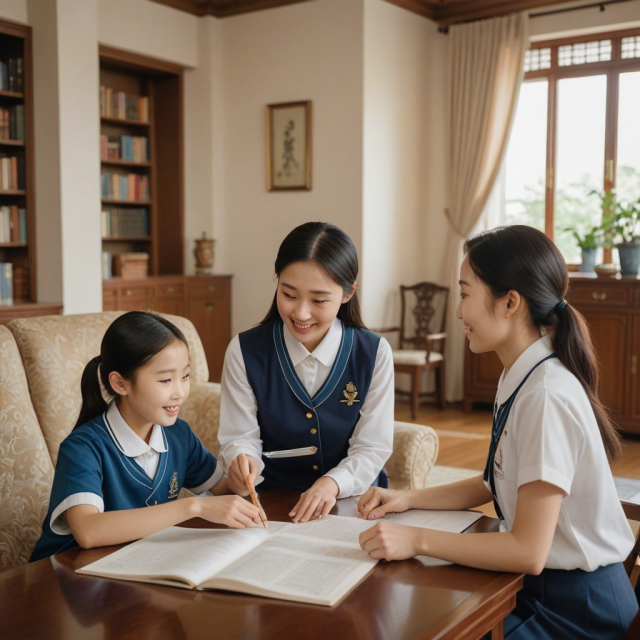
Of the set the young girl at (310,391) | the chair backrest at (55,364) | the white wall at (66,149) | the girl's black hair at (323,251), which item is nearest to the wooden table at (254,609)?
the young girl at (310,391)

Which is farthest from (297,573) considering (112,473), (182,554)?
(112,473)

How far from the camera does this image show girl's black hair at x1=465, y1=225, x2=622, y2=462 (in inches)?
53.9

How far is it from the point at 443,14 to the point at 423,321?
232 cm

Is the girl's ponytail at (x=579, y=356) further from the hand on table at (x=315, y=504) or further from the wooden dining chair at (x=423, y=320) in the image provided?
the wooden dining chair at (x=423, y=320)

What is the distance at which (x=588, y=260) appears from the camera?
5.37 meters

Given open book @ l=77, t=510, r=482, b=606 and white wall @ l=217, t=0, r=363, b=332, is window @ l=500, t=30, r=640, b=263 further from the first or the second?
open book @ l=77, t=510, r=482, b=606

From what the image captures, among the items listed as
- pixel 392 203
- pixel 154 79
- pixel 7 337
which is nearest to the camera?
pixel 7 337

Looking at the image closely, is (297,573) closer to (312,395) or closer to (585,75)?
(312,395)

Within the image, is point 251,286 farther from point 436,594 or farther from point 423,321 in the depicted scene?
point 436,594

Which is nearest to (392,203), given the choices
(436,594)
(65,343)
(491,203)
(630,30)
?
(491,203)

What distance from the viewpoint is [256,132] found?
19.7ft

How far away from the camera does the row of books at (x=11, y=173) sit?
4.97m

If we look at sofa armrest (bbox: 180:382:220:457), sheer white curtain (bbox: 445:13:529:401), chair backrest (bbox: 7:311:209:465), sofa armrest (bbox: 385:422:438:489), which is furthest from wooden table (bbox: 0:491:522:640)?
sheer white curtain (bbox: 445:13:529:401)

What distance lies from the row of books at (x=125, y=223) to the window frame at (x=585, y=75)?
3087 mm
